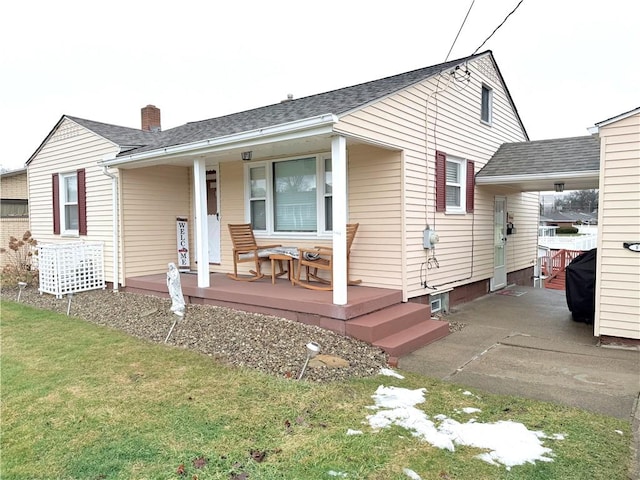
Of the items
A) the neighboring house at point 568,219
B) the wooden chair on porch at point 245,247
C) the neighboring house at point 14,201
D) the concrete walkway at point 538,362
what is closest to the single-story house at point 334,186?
the wooden chair on porch at point 245,247

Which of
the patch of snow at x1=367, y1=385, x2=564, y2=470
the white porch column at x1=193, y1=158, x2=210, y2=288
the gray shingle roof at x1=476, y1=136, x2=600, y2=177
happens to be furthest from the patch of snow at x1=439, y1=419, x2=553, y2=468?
the gray shingle roof at x1=476, y1=136, x2=600, y2=177

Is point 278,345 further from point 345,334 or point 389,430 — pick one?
point 389,430

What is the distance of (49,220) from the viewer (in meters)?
10.3

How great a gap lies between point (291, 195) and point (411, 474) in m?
5.67

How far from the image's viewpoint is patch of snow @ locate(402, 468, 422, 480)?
8.18 feet

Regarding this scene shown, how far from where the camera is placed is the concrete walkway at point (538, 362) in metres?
3.77

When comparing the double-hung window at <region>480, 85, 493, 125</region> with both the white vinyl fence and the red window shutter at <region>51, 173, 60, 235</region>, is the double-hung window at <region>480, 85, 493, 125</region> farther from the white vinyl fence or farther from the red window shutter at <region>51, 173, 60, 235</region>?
the red window shutter at <region>51, 173, 60, 235</region>

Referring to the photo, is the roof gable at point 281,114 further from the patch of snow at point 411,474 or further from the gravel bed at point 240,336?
the patch of snow at point 411,474

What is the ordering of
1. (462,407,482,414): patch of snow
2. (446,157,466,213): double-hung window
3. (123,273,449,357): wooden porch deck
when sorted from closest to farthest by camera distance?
(462,407,482,414): patch of snow → (123,273,449,357): wooden porch deck → (446,157,466,213): double-hung window

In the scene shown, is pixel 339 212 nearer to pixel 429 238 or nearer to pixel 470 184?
pixel 429 238

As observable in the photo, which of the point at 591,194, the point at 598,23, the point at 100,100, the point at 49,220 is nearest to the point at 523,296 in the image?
the point at 598,23

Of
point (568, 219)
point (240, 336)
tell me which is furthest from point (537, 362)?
point (568, 219)

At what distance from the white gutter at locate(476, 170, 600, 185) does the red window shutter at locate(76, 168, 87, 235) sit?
8.41 m

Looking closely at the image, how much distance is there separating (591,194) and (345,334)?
181ft
